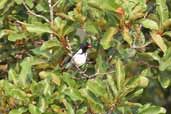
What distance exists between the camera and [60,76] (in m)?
2.52

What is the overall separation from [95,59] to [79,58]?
0.15m

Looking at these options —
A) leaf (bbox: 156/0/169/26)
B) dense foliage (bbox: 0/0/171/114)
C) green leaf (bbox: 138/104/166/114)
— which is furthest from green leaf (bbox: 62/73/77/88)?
leaf (bbox: 156/0/169/26)

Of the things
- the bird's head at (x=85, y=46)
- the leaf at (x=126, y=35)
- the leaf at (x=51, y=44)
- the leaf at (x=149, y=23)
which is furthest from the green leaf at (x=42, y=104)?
the leaf at (x=149, y=23)

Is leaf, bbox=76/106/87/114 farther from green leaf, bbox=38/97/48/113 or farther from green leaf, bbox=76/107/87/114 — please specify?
green leaf, bbox=38/97/48/113

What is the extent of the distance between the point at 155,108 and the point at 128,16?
0.42 meters

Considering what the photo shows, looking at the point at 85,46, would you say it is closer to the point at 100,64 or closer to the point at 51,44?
the point at 100,64

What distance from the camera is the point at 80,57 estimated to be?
2561 mm

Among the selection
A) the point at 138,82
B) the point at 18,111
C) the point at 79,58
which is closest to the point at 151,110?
the point at 138,82

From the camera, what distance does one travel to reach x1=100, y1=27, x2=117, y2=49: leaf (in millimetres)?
2305

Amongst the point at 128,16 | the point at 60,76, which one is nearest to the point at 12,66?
the point at 60,76

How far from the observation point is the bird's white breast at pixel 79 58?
98.7 inches

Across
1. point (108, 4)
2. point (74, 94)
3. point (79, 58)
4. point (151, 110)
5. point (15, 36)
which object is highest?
point (108, 4)

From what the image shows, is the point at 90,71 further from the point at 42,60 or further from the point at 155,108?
the point at 155,108

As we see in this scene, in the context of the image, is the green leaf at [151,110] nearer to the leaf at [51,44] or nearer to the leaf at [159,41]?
the leaf at [159,41]
